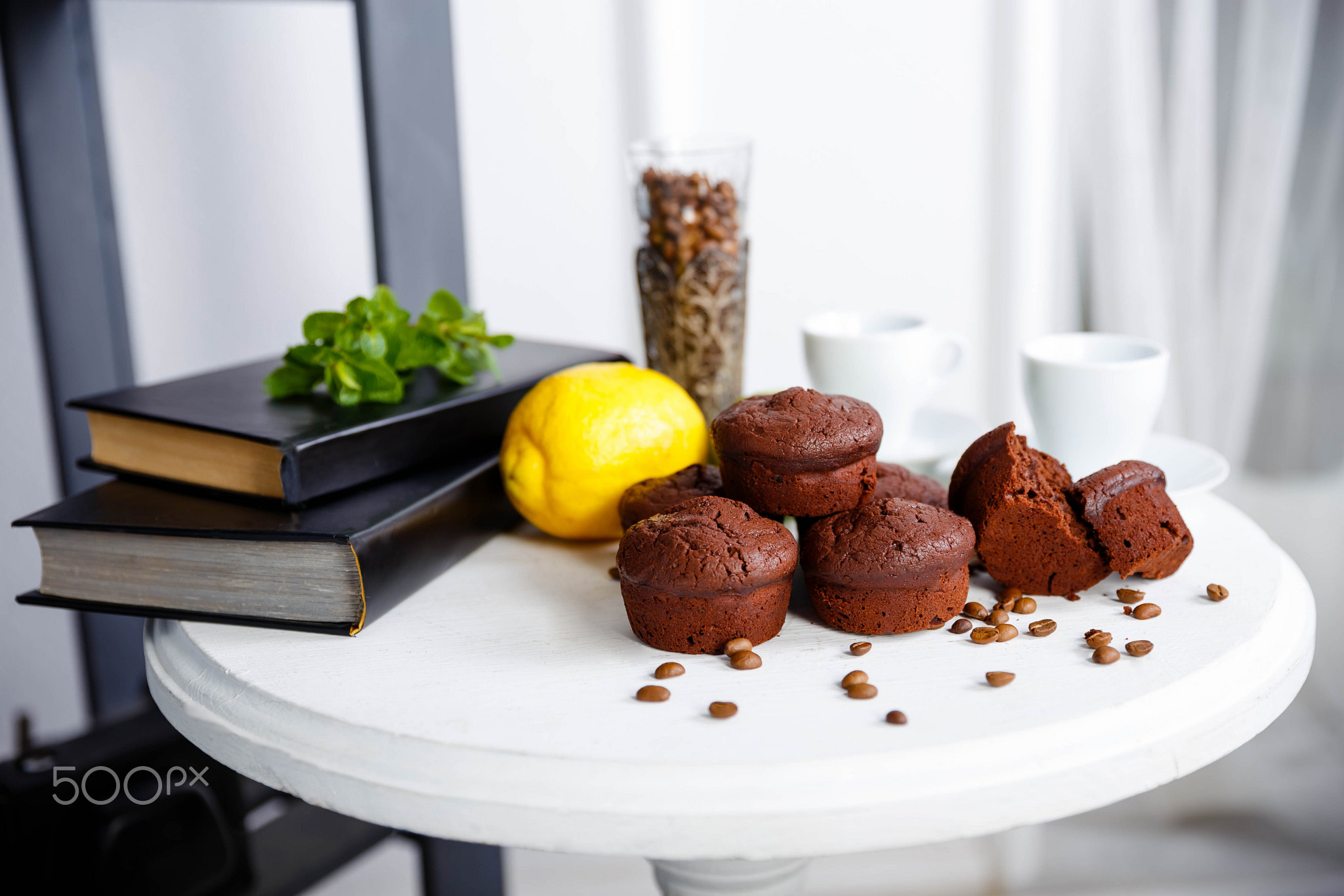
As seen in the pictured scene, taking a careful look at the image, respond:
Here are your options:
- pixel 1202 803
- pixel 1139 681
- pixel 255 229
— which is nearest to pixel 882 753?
pixel 1139 681

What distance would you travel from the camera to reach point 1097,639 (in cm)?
72

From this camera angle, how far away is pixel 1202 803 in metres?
1.89

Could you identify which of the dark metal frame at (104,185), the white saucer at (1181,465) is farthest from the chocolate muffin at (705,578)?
the dark metal frame at (104,185)

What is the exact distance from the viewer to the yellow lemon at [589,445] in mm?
898

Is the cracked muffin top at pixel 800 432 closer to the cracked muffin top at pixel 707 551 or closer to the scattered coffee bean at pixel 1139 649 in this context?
the cracked muffin top at pixel 707 551

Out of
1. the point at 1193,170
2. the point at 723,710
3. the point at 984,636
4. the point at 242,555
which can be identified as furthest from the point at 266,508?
the point at 1193,170

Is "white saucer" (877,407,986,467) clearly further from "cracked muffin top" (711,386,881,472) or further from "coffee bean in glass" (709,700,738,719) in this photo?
"coffee bean in glass" (709,700,738,719)

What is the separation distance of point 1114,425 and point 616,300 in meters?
1.12

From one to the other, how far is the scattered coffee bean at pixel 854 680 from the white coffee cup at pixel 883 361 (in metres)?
0.38

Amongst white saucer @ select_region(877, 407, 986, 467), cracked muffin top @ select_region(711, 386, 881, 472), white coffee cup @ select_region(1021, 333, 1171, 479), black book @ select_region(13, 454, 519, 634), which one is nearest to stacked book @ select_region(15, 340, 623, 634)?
black book @ select_region(13, 454, 519, 634)

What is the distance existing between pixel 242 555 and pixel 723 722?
41 centimetres

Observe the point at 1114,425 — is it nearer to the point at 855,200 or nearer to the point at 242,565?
the point at 242,565

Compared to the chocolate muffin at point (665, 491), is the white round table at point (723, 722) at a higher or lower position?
lower

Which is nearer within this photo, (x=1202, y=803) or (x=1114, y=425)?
(x=1114, y=425)
